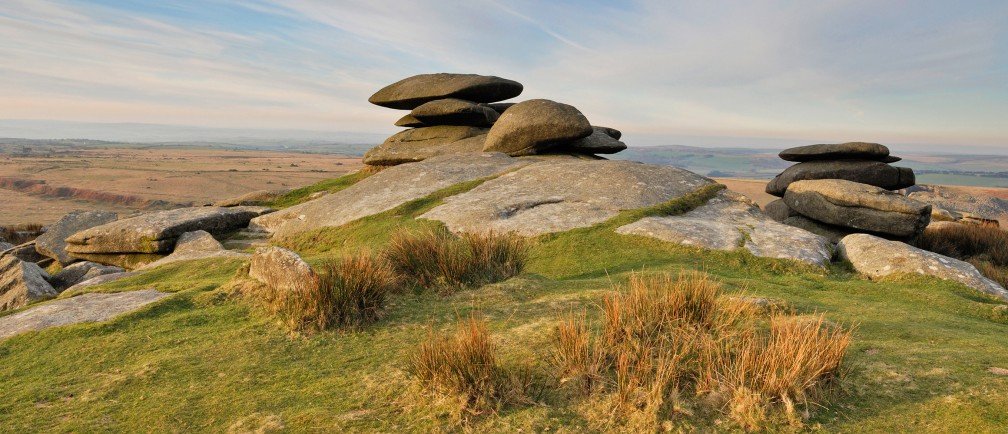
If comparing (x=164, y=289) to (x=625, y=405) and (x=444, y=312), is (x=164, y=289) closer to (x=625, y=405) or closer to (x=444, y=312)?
(x=444, y=312)

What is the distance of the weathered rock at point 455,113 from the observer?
92.3 ft

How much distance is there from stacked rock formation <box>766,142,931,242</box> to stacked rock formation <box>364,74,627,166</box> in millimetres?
8302

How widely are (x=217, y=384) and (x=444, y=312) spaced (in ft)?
9.77

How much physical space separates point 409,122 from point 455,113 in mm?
4168

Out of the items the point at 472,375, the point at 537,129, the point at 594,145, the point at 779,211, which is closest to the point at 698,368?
the point at 472,375

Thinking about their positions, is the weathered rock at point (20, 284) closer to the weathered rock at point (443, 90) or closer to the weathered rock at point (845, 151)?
the weathered rock at point (443, 90)

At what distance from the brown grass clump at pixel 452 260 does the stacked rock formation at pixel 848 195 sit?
1311 centimetres

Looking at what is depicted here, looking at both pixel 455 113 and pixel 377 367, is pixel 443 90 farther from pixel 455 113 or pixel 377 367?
pixel 377 367

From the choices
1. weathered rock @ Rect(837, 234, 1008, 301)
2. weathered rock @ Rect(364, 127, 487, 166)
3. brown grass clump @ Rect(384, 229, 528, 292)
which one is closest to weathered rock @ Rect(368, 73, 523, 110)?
weathered rock @ Rect(364, 127, 487, 166)

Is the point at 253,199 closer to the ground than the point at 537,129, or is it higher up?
closer to the ground

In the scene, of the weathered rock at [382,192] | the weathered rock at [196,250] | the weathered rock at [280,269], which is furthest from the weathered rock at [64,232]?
the weathered rock at [280,269]

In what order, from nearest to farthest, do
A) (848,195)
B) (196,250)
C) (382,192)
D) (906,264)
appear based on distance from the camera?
1. (906,264)
2. (196,250)
3. (848,195)
4. (382,192)

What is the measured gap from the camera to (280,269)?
812cm

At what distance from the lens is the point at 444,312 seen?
7789 millimetres
